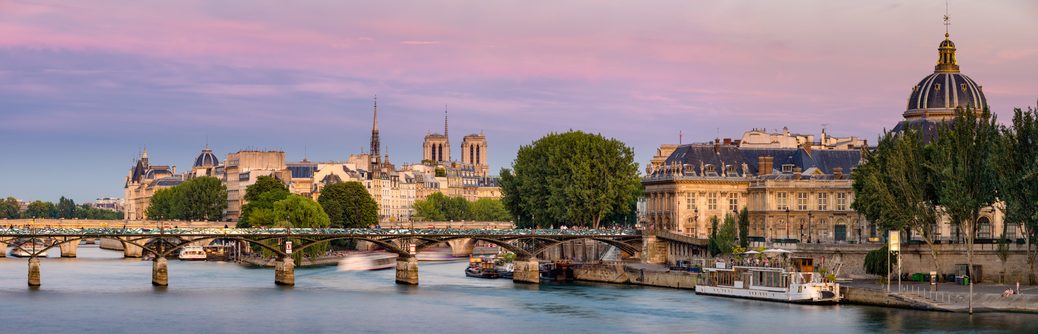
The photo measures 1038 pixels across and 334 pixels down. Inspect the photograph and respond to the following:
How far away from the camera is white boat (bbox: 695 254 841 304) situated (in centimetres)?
8912

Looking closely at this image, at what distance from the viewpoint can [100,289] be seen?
337 ft

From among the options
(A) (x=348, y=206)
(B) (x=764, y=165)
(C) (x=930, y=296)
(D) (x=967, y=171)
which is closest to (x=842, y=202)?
(B) (x=764, y=165)

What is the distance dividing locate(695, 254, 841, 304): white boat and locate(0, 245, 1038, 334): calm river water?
141 cm

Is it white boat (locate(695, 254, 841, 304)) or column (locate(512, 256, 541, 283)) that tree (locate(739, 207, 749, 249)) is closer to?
white boat (locate(695, 254, 841, 304))

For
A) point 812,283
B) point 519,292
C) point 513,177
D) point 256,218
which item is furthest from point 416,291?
point 256,218

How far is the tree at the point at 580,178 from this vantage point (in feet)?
433

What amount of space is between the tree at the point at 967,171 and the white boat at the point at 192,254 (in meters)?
84.3

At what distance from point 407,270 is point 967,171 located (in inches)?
1460

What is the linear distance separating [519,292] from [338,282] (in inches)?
618

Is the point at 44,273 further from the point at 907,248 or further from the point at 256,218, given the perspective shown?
the point at 907,248

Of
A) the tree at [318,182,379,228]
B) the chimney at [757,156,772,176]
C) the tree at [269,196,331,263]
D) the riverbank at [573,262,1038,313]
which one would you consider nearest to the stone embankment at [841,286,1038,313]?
the riverbank at [573,262,1038,313]

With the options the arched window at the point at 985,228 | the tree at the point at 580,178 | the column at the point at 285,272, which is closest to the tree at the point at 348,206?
the tree at the point at 580,178

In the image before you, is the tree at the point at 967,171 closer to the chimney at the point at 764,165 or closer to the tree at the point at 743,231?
the tree at the point at 743,231

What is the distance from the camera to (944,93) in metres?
123
